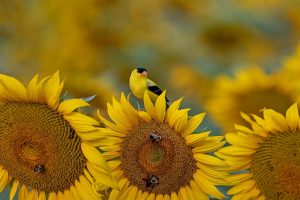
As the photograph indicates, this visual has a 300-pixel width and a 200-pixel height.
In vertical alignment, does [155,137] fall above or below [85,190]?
above

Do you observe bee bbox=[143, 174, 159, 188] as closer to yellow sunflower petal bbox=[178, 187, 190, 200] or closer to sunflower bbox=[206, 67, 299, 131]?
yellow sunflower petal bbox=[178, 187, 190, 200]

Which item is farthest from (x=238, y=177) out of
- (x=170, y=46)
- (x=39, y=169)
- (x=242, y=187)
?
(x=170, y=46)

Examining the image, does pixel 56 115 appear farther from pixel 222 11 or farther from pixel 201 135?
pixel 222 11

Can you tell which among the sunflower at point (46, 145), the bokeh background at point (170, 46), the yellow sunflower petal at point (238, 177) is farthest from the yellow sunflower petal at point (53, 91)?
the bokeh background at point (170, 46)

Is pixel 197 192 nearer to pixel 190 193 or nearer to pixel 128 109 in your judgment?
pixel 190 193

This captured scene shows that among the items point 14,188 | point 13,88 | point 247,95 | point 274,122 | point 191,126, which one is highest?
point 247,95

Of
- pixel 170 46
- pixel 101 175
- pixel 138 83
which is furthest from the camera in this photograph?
pixel 170 46

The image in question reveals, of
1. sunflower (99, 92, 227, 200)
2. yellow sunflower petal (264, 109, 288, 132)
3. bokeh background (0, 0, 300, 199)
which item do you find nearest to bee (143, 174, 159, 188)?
sunflower (99, 92, 227, 200)

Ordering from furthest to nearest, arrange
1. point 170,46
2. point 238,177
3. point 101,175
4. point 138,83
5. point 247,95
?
1. point 170,46
2. point 247,95
3. point 238,177
4. point 101,175
5. point 138,83
